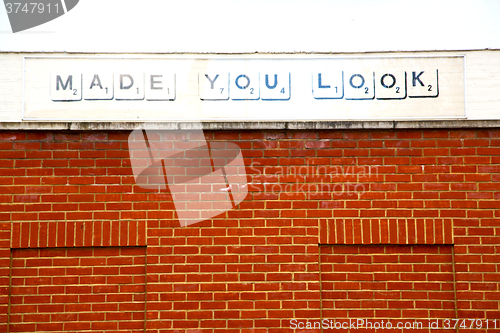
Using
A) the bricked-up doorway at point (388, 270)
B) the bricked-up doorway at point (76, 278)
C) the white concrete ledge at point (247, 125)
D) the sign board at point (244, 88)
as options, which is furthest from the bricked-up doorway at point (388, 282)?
the bricked-up doorway at point (76, 278)

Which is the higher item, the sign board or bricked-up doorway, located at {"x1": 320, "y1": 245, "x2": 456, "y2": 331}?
the sign board

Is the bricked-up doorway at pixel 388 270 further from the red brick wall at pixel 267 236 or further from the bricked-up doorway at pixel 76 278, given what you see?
the bricked-up doorway at pixel 76 278

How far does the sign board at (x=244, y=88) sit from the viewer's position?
4219 mm

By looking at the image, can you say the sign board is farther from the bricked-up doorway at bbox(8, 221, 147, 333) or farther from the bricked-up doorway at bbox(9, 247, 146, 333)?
the bricked-up doorway at bbox(9, 247, 146, 333)

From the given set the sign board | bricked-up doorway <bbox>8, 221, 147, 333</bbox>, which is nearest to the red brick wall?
bricked-up doorway <bbox>8, 221, 147, 333</bbox>

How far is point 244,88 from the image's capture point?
167 inches

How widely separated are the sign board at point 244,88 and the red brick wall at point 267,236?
0.24m

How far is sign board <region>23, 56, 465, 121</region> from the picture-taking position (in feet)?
13.8

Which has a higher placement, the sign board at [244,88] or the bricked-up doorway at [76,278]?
the sign board at [244,88]

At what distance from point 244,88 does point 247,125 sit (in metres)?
0.39

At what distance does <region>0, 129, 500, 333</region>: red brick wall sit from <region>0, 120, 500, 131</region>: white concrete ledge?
7cm

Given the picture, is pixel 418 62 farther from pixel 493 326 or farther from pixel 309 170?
pixel 493 326

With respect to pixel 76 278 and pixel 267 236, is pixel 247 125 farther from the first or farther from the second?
pixel 76 278

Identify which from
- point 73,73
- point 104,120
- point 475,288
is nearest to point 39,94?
point 73,73
